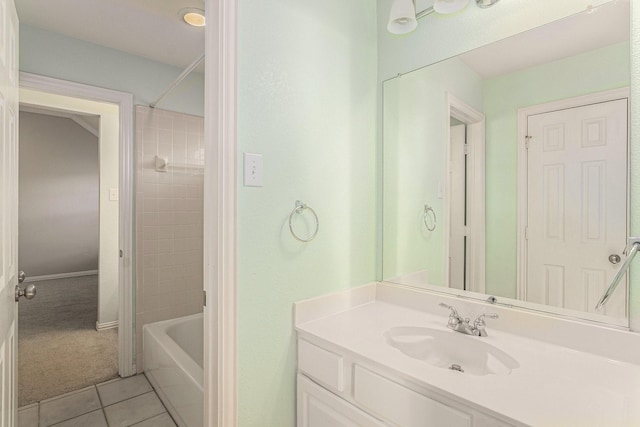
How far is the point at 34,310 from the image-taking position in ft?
12.2

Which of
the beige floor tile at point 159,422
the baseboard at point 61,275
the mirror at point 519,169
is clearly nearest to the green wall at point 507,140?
the mirror at point 519,169

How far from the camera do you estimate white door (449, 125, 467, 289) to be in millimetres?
1442

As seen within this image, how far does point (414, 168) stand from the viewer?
160 cm

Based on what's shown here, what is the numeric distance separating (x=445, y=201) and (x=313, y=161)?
25.7 inches

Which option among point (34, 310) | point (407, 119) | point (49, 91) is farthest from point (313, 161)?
point (34, 310)

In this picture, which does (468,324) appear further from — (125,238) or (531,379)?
(125,238)

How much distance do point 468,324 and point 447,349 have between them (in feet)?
0.41

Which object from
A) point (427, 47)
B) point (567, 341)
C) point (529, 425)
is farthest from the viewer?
point (427, 47)

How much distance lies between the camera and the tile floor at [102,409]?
72.2 inches

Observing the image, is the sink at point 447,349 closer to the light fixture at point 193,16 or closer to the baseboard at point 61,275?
the light fixture at point 193,16

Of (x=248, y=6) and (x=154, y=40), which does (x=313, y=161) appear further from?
(x=154, y=40)

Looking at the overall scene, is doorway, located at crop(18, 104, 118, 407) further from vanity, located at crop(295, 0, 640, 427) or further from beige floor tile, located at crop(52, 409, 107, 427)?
vanity, located at crop(295, 0, 640, 427)

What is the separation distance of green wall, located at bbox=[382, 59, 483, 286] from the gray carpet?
226 centimetres

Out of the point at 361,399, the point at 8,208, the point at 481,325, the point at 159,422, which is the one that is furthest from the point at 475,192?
the point at 159,422
